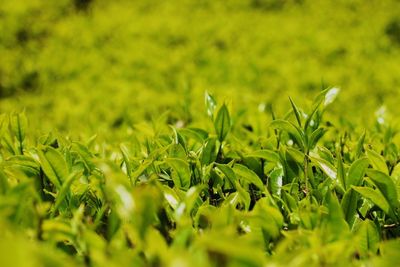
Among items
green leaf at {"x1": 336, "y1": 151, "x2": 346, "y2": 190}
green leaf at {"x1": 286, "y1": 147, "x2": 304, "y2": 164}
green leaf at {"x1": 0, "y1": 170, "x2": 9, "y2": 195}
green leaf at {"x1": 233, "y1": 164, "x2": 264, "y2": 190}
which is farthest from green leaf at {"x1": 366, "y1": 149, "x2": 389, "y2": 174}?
green leaf at {"x1": 0, "y1": 170, "x2": 9, "y2": 195}

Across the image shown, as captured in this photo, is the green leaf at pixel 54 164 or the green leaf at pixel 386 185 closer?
the green leaf at pixel 386 185

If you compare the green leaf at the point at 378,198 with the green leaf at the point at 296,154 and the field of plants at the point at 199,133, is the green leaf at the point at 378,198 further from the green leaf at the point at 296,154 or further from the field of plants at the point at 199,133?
the green leaf at the point at 296,154

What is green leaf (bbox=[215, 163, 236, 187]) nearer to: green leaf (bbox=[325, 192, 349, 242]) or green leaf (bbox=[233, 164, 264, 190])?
green leaf (bbox=[233, 164, 264, 190])

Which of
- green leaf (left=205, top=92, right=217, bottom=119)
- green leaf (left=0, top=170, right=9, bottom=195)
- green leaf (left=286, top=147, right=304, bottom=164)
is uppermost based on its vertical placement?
green leaf (left=0, top=170, right=9, bottom=195)

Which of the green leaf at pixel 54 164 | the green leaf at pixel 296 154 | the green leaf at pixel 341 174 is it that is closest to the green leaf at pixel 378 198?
the green leaf at pixel 341 174

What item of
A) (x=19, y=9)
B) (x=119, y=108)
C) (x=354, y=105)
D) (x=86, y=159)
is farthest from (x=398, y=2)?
(x=86, y=159)

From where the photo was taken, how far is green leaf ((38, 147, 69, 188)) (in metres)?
1.49

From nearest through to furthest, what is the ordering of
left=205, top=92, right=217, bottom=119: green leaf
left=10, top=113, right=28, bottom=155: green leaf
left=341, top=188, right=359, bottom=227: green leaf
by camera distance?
left=341, top=188, right=359, bottom=227: green leaf → left=10, top=113, right=28, bottom=155: green leaf → left=205, top=92, right=217, bottom=119: green leaf

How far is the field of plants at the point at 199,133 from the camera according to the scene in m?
1.08

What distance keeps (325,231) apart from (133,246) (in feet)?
1.49

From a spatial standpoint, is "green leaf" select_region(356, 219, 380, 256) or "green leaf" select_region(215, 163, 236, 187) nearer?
"green leaf" select_region(356, 219, 380, 256)

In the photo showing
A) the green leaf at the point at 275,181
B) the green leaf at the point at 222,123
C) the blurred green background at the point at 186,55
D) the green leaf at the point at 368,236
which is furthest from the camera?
the blurred green background at the point at 186,55

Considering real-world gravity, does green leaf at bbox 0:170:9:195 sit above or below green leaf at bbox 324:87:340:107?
above

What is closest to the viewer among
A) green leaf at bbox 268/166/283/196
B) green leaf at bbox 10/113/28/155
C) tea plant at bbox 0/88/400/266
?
tea plant at bbox 0/88/400/266
